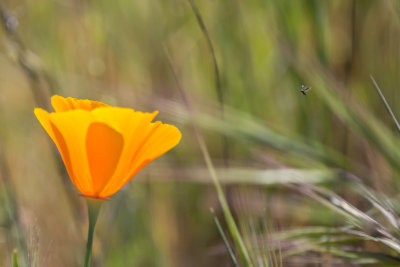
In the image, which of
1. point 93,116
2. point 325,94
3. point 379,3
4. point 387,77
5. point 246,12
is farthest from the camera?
point 246,12

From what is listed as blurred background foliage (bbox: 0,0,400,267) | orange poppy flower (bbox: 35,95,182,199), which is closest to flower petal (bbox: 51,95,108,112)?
orange poppy flower (bbox: 35,95,182,199)

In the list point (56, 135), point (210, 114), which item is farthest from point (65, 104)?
point (210, 114)

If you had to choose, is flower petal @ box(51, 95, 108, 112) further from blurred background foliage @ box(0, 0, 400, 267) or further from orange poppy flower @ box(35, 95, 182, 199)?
blurred background foliage @ box(0, 0, 400, 267)

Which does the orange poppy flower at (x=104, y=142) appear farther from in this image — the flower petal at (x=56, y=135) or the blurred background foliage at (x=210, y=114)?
the blurred background foliage at (x=210, y=114)

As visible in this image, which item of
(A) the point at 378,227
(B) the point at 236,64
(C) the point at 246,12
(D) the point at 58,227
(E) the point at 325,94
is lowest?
(A) the point at 378,227

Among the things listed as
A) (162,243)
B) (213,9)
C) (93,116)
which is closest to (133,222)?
→ (162,243)

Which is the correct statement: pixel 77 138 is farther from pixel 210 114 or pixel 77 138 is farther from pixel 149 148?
pixel 210 114

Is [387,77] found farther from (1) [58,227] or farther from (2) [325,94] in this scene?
(1) [58,227]

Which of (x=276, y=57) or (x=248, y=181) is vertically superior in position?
(x=276, y=57)
